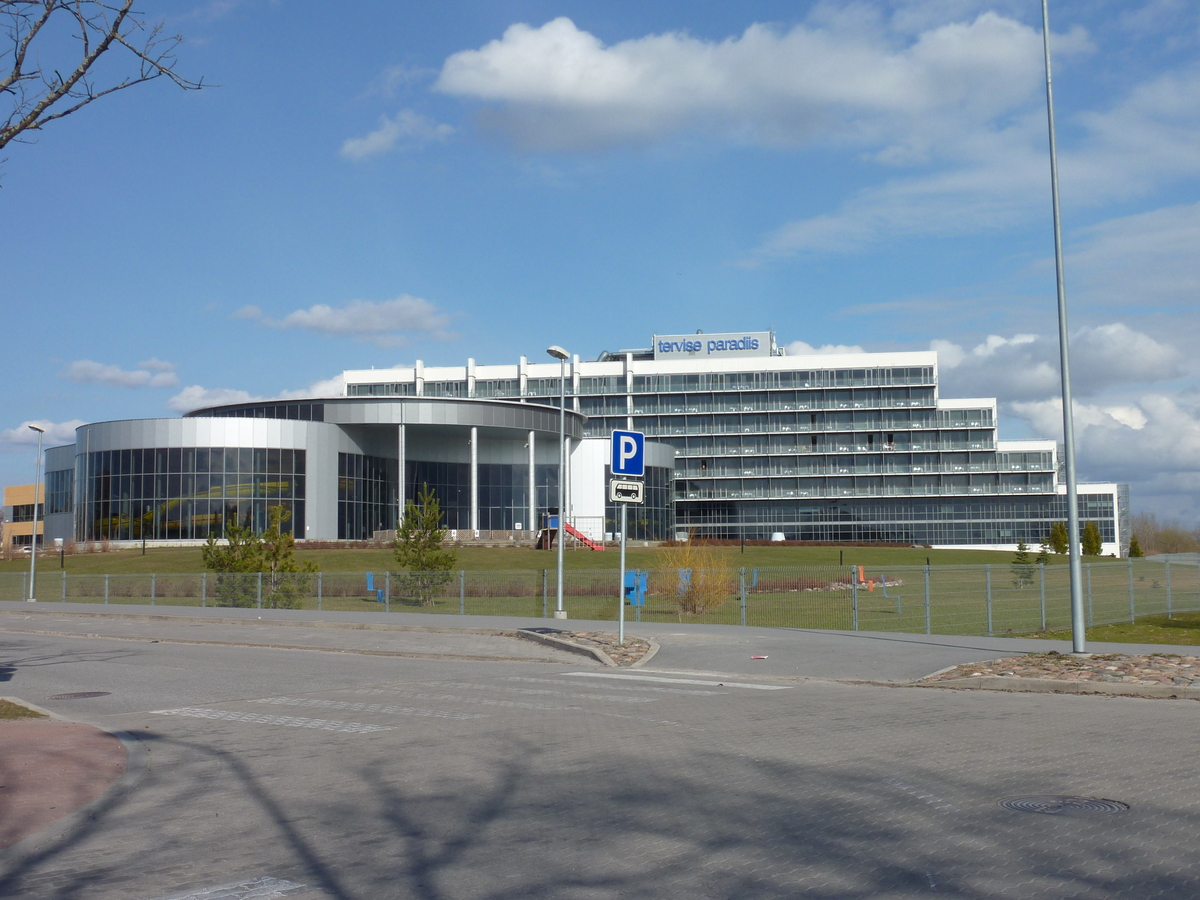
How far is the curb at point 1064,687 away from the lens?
12914 millimetres

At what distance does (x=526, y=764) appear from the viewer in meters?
8.94

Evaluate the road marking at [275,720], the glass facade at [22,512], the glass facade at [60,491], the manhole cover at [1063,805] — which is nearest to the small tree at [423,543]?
the road marking at [275,720]

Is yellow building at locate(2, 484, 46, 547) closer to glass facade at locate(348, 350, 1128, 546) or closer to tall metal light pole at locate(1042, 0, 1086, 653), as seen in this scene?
glass facade at locate(348, 350, 1128, 546)

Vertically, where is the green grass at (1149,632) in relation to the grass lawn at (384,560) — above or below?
below

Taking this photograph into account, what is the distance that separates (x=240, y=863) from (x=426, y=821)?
130 cm

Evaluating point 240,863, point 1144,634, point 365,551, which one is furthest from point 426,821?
point 365,551

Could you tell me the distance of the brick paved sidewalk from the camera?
7.25 meters

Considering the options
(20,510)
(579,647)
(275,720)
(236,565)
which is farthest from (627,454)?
(20,510)

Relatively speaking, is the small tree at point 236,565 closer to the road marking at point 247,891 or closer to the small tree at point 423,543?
the small tree at point 423,543

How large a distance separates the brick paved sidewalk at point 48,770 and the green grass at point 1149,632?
16.6 metres

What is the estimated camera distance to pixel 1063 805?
7.07m

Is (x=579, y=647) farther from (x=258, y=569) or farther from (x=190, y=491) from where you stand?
(x=190, y=491)

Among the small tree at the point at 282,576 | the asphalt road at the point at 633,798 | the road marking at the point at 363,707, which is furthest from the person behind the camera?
the small tree at the point at 282,576

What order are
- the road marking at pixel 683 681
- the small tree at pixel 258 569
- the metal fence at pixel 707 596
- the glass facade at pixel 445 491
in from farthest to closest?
the glass facade at pixel 445 491 < the small tree at pixel 258 569 < the metal fence at pixel 707 596 < the road marking at pixel 683 681
